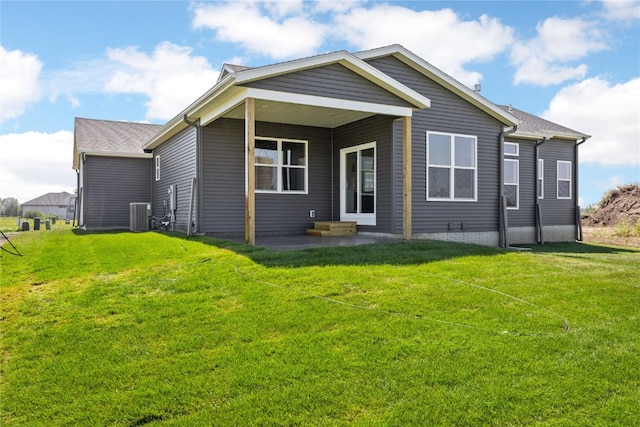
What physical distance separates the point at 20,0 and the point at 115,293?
5.41 metres

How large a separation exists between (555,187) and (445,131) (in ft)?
22.6

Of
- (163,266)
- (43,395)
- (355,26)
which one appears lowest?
(43,395)

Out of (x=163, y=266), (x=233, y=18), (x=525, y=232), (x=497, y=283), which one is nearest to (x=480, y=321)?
(x=497, y=283)

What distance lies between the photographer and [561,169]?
16.7m

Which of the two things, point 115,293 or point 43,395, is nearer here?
point 43,395

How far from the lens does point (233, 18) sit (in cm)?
960

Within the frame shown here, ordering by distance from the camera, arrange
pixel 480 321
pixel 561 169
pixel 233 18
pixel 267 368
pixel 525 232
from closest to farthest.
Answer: pixel 267 368 → pixel 480 321 → pixel 233 18 → pixel 525 232 → pixel 561 169

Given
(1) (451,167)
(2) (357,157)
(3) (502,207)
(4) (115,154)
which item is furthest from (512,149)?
(4) (115,154)

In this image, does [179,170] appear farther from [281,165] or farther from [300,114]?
[300,114]

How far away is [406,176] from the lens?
1007cm

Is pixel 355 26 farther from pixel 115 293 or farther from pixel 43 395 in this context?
pixel 43 395

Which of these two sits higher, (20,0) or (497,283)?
(20,0)

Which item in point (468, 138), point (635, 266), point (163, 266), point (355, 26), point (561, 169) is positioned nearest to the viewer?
point (163, 266)

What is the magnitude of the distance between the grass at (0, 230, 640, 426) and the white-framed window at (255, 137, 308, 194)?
4.97 metres
